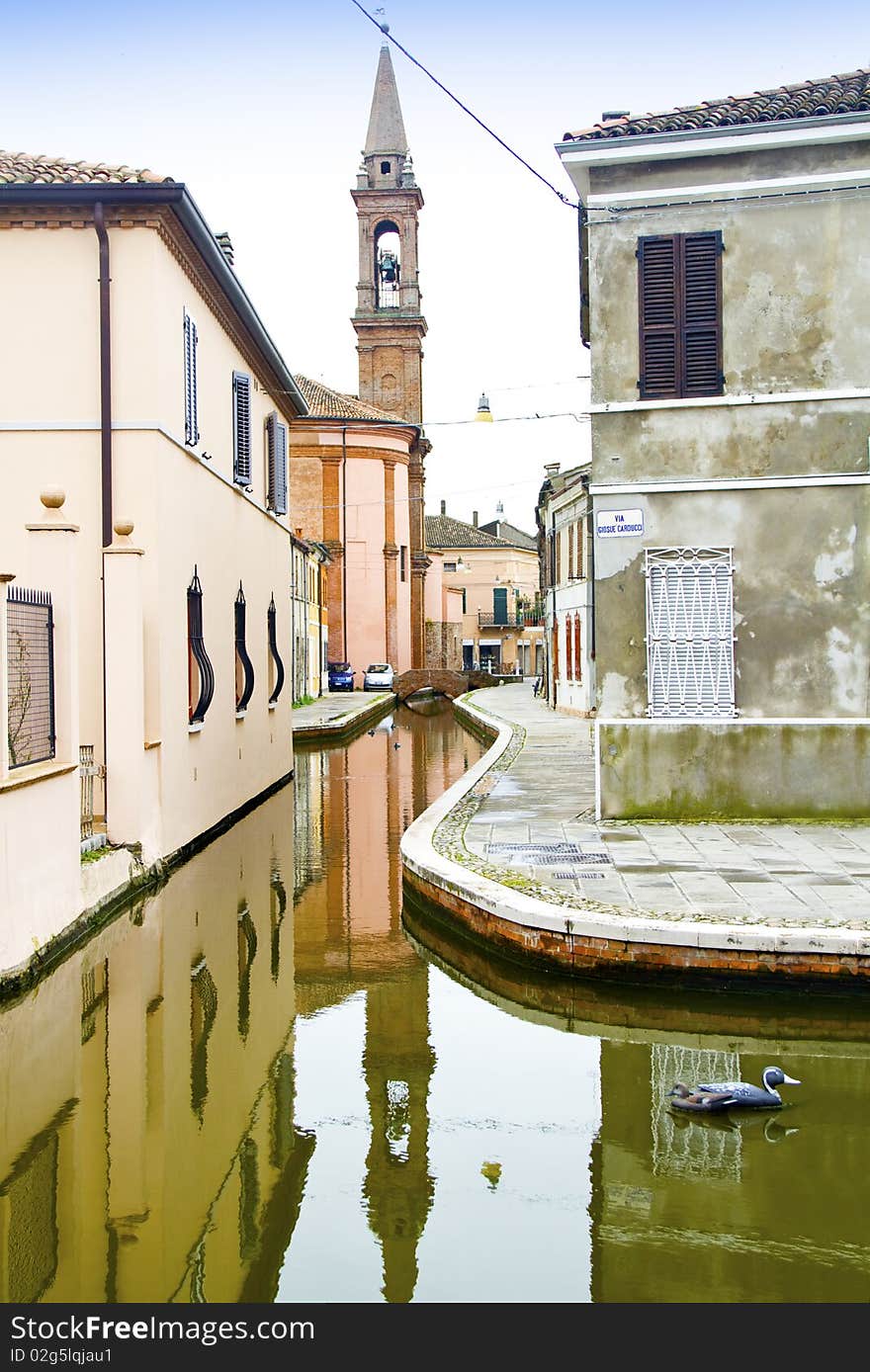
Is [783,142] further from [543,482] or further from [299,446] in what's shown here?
[299,446]

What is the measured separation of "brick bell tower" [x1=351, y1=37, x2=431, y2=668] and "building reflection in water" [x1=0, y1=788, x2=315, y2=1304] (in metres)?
54.6

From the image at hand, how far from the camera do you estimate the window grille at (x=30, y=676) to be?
9211 millimetres

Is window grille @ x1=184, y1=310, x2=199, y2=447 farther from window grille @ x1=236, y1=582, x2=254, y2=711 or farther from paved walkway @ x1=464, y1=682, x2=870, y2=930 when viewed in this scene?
paved walkway @ x1=464, y1=682, x2=870, y2=930

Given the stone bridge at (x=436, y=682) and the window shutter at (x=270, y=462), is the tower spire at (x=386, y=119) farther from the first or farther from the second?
the window shutter at (x=270, y=462)

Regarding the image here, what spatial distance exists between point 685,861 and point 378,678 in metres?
46.6

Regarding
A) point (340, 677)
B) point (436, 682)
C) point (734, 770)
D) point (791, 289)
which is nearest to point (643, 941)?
point (734, 770)

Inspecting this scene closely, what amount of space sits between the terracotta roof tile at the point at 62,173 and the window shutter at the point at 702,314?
197 inches

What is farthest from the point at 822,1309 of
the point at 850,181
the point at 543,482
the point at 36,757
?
the point at 543,482

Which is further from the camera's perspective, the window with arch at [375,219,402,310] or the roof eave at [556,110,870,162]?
the window with arch at [375,219,402,310]

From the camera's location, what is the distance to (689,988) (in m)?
8.77

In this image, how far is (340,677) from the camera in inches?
2260

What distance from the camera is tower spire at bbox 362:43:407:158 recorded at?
6353 centimetres

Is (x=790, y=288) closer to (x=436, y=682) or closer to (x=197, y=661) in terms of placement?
(x=197, y=661)

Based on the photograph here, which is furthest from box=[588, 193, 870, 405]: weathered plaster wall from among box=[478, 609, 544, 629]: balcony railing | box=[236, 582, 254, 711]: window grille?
box=[478, 609, 544, 629]: balcony railing
